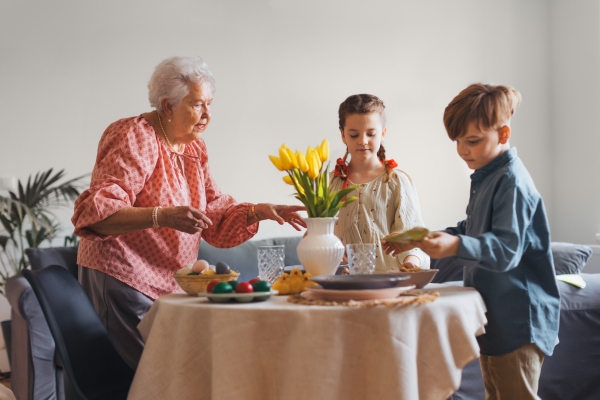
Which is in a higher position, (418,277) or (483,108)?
(483,108)

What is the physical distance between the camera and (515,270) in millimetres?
1365

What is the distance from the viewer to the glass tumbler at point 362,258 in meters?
1.45

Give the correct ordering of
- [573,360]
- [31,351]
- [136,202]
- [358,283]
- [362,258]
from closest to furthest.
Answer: [358,283] < [362,258] < [136,202] < [31,351] < [573,360]

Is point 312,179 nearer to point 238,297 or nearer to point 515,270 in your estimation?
point 238,297

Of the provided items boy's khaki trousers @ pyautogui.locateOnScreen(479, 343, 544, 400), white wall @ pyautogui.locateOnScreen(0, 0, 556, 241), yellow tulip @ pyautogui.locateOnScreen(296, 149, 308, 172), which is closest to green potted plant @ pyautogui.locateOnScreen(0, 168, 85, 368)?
white wall @ pyautogui.locateOnScreen(0, 0, 556, 241)

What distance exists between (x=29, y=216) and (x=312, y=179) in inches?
81.7

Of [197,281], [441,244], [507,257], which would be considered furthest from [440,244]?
[197,281]

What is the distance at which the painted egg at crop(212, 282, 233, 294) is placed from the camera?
1211 millimetres

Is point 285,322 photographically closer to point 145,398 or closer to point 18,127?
point 145,398

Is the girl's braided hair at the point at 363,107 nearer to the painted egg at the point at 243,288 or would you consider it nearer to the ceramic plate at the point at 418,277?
the ceramic plate at the point at 418,277

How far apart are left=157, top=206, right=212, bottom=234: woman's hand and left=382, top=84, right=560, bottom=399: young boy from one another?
0.62 meters

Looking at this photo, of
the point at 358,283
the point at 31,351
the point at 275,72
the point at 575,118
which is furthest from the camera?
the point at 575,118

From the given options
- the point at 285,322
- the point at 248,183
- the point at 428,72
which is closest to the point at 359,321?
the point at 285,322

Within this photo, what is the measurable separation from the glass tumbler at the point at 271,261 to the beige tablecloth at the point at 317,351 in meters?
0.34
